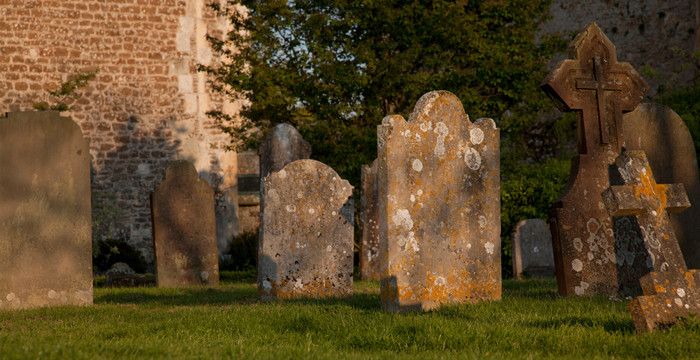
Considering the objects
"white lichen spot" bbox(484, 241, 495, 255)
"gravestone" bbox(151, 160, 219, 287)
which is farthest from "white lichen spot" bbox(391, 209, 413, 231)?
"gravestone" bbox(151, 160, 219, 287)

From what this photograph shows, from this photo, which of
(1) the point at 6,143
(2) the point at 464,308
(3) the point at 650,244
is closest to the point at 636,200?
(3) the point at 650,244

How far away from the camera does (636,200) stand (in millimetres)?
6902

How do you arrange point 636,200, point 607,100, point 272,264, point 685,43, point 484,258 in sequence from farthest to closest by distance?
1. point 685,43
2. point 272,264
3. point 607,100
4. point 484,258
5. point 636,200

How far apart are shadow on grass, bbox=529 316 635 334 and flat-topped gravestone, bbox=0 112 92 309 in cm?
492

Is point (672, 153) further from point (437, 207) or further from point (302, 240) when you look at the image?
point (302, 240)

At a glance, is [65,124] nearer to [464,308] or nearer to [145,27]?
[464,308]

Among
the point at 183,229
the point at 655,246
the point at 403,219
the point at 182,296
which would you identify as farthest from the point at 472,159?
the point at 183,229

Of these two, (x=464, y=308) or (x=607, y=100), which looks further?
(x=607, y=100)

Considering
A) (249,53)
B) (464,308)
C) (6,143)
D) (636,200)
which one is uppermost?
(249,53)

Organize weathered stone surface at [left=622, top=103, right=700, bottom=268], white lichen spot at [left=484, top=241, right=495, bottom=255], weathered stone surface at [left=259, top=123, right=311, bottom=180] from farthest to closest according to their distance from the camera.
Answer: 1. weathered stone surface at [left=259, top=123, right=311, bottom=180]
2. weathered stone surface at [left=622, top=103, right=700, bottom=268]
3. white lichen spot at [left=484, top=241, right=495, bottom=255]

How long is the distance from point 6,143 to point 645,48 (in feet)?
63.4

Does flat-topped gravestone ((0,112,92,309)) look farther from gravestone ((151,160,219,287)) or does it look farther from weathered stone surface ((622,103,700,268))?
weathered stone surface ((622,103,700,268))

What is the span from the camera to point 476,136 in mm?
9391

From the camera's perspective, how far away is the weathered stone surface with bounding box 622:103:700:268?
10.6 m
